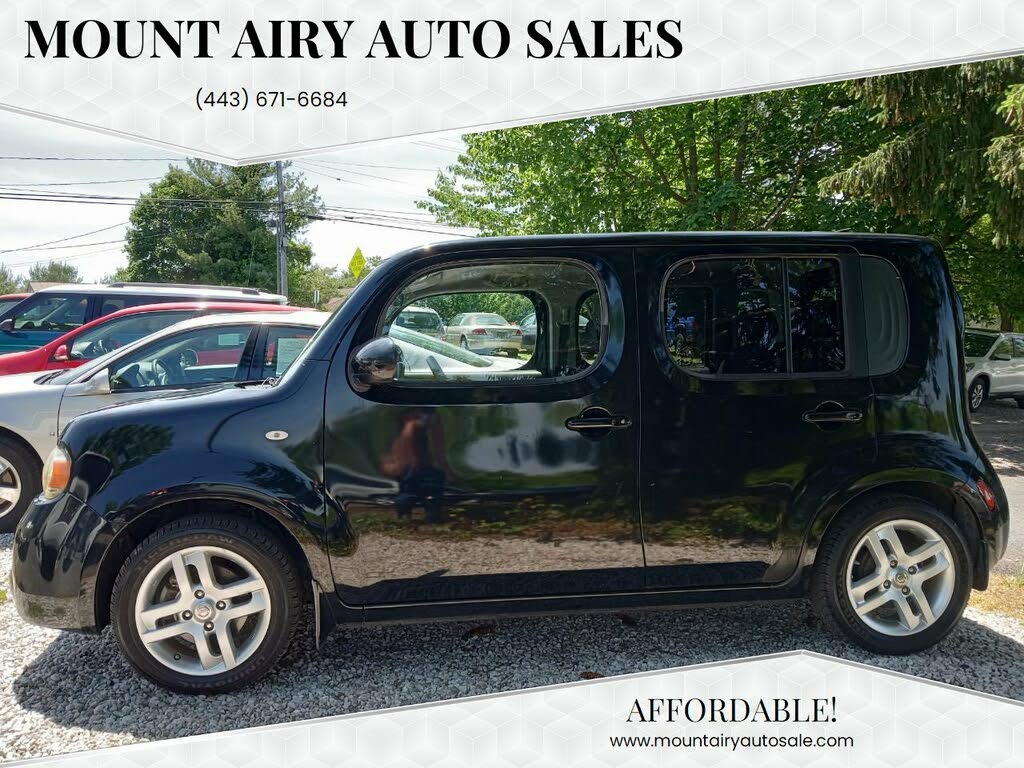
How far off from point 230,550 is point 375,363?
949mm

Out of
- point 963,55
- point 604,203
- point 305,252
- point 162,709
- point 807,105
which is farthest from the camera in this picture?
point 305,252

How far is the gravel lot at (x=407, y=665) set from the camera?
2.95m

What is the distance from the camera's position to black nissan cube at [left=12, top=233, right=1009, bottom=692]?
3084 mm

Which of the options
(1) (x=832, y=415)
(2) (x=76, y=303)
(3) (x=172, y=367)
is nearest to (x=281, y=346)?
(3) (x=172, y=367)

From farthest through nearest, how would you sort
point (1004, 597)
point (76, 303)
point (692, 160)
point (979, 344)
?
1. point (692, 160)
2. point (979, 344)
3. point (76, 303)
4. point (1004, 597)

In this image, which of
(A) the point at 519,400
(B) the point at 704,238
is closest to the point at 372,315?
(A) the point at 519,400

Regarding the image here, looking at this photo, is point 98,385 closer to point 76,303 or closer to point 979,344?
point 76,303

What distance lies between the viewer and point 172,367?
5637mm

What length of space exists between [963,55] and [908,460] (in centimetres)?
271

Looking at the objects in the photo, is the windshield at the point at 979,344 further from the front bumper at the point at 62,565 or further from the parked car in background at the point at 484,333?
the front bumper at the point at 62,565

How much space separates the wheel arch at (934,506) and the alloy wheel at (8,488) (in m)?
5.33

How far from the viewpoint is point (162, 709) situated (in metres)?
3.02

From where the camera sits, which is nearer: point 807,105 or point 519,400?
point 519,400

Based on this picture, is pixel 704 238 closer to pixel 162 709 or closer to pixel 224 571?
pixel 224 571
